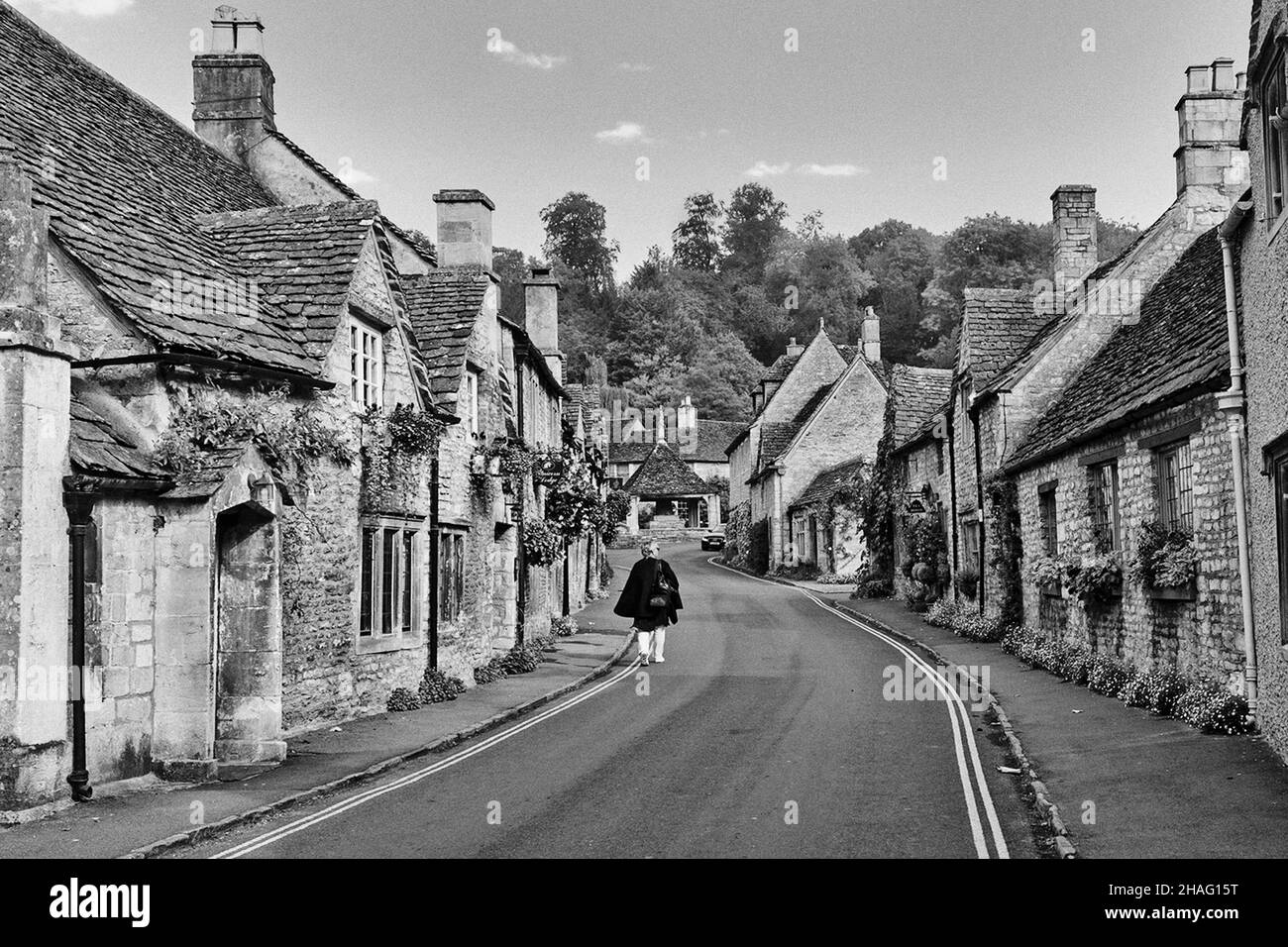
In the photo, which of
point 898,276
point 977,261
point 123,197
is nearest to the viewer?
point 123,197

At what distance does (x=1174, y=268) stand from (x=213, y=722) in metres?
18.3

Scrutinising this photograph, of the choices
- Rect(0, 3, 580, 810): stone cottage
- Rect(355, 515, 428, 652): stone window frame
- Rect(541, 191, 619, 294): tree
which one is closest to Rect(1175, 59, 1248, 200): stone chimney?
Rect(0, 3, 580, 810): stone cottage

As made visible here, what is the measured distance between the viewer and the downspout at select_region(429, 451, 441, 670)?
58.3 ft

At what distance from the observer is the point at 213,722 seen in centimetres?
1141

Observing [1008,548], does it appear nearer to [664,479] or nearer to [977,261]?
[664,479]

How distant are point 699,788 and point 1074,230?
21401 mm

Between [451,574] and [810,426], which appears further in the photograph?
[810,426]

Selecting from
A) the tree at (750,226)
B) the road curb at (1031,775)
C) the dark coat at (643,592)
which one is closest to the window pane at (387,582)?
the dark coat at (643,592)

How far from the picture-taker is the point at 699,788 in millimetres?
10531

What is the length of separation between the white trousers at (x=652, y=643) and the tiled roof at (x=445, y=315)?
584 cm

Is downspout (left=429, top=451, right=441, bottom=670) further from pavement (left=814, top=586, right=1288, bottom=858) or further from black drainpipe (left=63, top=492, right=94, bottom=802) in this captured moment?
pavement (left=814, top=586, right=1288, bottom=858)

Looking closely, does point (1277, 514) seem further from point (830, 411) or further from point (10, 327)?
point (830, 411)

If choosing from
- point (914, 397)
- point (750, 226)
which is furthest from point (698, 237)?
point (914, 397)

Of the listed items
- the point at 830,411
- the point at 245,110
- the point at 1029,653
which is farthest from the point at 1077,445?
the point at 830,411
